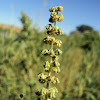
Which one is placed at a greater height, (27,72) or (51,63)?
(27,72)

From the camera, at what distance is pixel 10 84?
3473 mm

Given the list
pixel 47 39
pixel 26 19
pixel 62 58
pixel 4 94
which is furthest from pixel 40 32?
pixel 47 39

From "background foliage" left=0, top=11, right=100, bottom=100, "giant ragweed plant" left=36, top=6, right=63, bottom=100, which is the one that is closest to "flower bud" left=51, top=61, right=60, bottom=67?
"giant ragweed plant" left=36, top=6, right=63, bottom=100

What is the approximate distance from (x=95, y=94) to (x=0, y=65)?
9.92ft

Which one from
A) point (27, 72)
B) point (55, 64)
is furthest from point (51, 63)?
point (27, 72)

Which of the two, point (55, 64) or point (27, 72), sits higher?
point (27, 72)

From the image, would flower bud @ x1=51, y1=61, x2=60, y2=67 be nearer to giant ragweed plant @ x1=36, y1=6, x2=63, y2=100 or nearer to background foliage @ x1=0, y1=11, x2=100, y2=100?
giant ragweed plant @ x1=36, y1=6, x2=63, y2=100

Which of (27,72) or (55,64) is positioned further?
(27,72)

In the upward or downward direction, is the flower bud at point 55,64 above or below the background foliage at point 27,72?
below

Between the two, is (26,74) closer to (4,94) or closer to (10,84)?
(10,84)

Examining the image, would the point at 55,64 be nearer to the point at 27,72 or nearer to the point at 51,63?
the point at 51,63

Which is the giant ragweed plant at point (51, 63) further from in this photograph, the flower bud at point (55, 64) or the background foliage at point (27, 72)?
the background foliage at point (27, 72)

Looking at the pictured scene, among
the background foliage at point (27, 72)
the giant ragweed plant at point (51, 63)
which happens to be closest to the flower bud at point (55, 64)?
the giant ragweed plant at point (51, 63)

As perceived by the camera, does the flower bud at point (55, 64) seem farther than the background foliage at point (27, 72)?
No
